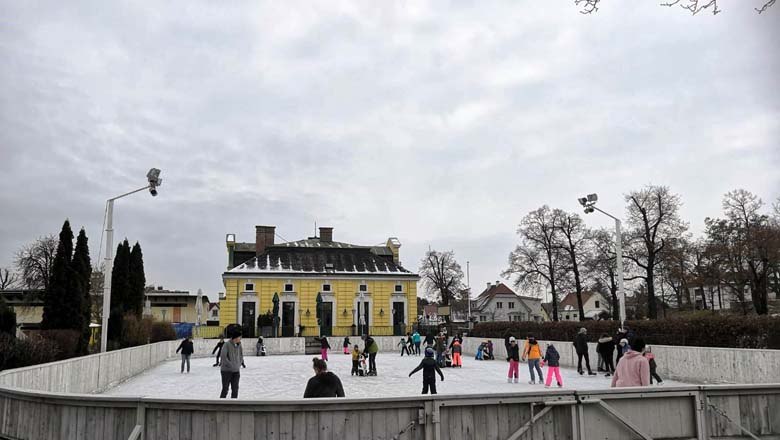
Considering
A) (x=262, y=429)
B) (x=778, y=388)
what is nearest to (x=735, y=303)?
(x=778, y=388)

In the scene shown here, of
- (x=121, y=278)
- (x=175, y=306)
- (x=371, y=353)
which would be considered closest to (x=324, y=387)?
(x=371, y=353)

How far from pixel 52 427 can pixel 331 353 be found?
3579 centimetres

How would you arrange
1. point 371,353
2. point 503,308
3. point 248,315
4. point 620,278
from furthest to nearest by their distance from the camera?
1. point 503,308
2. point 248,315
3. point 620,278
4. point 371,353

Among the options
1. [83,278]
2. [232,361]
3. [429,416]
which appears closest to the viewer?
[429,416]

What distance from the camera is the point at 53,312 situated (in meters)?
23.3

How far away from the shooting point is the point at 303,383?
21.4 metres

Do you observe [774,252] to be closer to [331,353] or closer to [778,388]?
[331,353]

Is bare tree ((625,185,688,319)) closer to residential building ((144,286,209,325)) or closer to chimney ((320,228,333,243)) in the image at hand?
chimney ((320,228,333,243))

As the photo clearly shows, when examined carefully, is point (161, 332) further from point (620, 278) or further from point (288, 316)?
point (620, 278)

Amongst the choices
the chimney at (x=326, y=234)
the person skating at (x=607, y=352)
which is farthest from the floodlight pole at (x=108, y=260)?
the chimney at (x=326, y=234)

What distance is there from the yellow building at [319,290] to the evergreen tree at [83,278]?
2459cm

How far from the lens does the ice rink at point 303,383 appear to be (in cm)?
1833

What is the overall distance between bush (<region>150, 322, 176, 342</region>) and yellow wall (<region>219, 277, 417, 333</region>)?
1199 centimetres

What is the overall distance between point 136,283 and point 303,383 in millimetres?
18753
